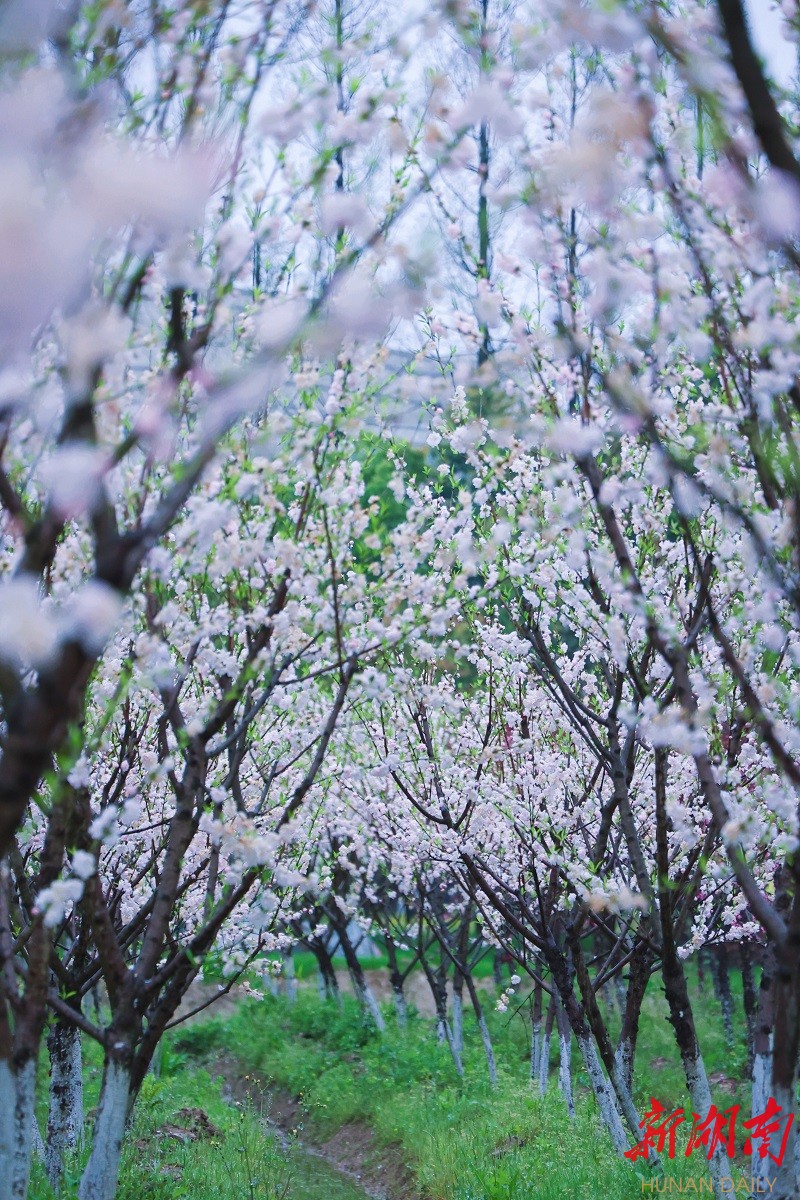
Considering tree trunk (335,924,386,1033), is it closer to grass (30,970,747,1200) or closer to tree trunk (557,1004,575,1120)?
grass (30,970,747,1200)

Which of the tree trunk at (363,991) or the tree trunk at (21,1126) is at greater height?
the tree trunk at (363,991)

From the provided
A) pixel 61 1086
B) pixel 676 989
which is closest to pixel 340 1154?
pixel 61 1086

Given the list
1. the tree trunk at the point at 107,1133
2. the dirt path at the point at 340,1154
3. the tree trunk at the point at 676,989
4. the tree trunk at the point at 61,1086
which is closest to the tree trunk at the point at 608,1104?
the tree trunk at the point at 676,989

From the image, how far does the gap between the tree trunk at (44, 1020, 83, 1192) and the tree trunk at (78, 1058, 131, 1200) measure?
155 inches

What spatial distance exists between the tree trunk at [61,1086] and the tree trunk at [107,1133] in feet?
12.9

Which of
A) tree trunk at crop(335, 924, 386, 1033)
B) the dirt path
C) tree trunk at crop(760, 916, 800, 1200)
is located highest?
tree trunk at crop(335, 924, 386, 1033)

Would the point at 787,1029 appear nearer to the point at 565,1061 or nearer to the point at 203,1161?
the point at 203,1161

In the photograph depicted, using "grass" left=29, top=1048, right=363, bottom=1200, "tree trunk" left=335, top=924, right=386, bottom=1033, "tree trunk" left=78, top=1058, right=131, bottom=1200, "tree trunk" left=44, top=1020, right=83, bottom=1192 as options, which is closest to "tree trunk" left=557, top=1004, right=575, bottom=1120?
"grass" left=29, top=1048, right=363, bottom=1200

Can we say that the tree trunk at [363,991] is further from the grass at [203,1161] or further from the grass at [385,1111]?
the grass at [203,1161]

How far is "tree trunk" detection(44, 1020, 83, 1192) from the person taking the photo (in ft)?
27.1

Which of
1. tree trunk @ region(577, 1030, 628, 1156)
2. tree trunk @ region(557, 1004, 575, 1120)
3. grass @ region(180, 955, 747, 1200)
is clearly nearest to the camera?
tree trunk @ region(577, 1030, 628, 1156)

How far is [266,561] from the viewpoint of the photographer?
574cm

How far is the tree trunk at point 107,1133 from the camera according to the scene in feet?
14.9

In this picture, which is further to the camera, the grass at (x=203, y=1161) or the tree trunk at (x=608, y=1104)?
the grass at (x=203, y=1161)
